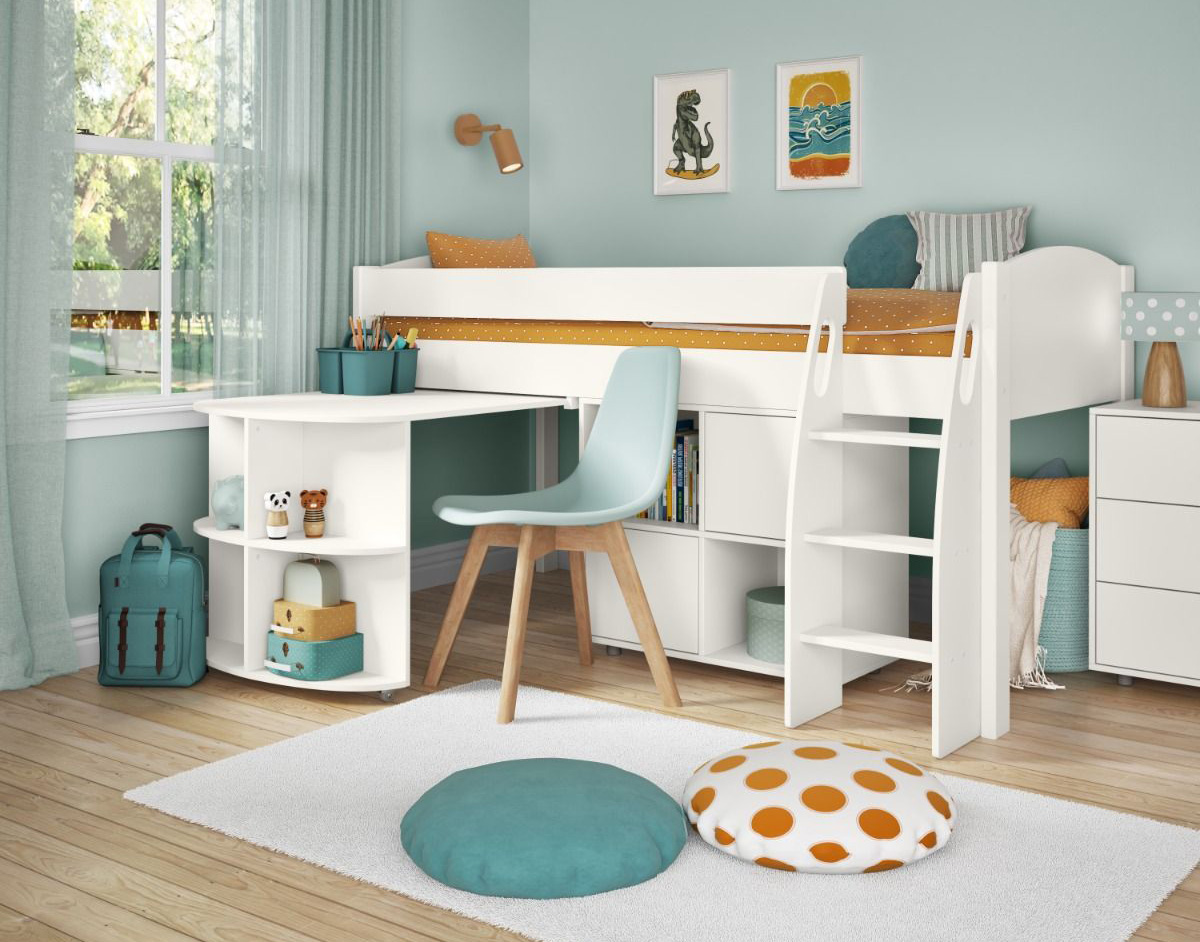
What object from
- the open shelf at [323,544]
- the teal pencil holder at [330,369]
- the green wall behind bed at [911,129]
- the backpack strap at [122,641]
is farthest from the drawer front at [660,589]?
the backpack strap at [122,641]

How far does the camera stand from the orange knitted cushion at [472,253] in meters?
4.10

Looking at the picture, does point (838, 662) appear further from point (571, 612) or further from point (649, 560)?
point (571, 612)

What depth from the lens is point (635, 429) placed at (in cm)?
332

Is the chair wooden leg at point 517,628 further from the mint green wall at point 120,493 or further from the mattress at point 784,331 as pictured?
the mint green wall at point 120,493

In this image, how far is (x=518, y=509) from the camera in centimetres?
321

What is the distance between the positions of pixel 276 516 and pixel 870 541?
1377 millimetres

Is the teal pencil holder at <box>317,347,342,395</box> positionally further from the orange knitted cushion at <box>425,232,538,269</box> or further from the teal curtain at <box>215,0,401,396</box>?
the orange knitted cushion at <box>425,232,538,269</box>

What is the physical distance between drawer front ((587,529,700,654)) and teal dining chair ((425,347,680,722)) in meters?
0.07

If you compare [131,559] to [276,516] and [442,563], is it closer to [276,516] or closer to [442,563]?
[276,516]

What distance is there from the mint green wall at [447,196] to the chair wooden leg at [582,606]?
1.06 m

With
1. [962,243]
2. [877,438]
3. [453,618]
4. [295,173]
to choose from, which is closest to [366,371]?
[295,173]

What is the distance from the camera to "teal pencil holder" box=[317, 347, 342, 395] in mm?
3662

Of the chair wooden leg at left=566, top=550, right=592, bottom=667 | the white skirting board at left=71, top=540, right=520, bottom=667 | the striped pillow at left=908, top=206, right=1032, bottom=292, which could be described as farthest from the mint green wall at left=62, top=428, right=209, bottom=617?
the striped pillow at left=908, top=206, right=1032, bottom=292

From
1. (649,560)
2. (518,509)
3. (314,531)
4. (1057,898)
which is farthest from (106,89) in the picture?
(1057,898)
